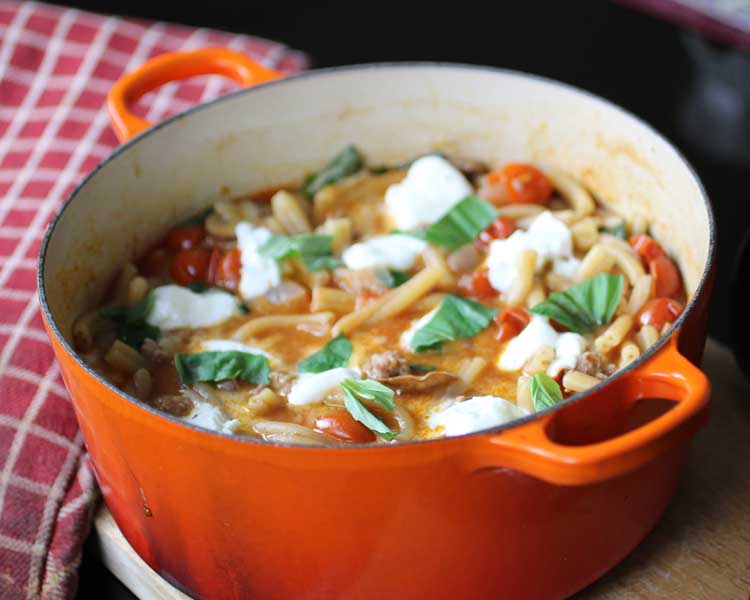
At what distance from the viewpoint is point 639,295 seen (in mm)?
2498

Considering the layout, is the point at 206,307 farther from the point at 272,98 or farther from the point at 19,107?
the point at 19,107

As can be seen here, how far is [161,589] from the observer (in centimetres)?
218

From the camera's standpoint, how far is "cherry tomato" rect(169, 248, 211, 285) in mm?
2760

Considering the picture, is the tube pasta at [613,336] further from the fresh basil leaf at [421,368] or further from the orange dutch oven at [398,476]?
the fresh basil leaf at [421,368]

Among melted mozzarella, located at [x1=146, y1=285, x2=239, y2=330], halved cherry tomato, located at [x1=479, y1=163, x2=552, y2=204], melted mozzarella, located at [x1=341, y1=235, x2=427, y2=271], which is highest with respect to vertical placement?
halved cherry tomato, located at [x1=479, y1=163, x2=552, y2=204]

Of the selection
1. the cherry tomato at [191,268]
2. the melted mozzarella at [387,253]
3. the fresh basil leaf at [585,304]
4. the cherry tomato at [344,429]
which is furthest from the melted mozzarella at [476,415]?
the cherry tomato at [191,268]

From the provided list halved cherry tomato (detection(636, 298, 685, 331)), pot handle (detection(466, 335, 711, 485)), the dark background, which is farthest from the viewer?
the dark background

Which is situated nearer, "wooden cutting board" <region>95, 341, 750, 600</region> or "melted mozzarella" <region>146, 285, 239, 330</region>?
"wooden cutting board" <region>95, 341, 750, 600</region>

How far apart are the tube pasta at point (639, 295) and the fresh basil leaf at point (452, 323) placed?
0.99 feet

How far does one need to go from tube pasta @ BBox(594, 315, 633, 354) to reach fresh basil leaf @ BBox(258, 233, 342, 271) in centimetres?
68

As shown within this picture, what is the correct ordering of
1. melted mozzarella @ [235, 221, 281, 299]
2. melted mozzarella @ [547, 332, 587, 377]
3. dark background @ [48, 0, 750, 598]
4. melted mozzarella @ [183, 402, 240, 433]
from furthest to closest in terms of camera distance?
1. dark background @ [48, 0, 750, 598]
2. melted mozzarella @ [235, 221, 281, 299]
3. melted mozzarella @ [547, 332, 587, 377]
4. melted mozzarella @ [183, 402, 240, 433]

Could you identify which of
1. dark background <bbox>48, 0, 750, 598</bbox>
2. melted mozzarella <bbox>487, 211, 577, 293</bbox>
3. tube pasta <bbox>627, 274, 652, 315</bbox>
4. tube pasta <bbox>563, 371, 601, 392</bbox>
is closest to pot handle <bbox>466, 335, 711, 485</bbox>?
tube pasta <bbox>563, 371, 601, 392</bbox>

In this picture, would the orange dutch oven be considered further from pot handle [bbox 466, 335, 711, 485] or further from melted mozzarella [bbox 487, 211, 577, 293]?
melted mozzarella [bbox 487, 211, 577, 293]

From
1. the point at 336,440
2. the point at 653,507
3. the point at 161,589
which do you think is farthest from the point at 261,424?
the point at 653,507
